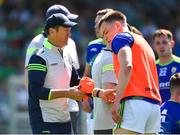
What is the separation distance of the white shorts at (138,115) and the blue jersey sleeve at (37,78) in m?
0.97

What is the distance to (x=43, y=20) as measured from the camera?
1753 centimetres

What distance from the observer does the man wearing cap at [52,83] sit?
320 inches

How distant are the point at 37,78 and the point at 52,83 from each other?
26 cm

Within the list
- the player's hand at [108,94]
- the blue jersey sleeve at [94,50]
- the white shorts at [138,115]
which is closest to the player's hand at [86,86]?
the player's hand at [108,94]

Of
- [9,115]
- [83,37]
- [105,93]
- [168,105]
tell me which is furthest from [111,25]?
[83,37]

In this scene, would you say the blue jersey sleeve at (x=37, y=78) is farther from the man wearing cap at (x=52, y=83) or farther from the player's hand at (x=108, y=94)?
the player's hand at (x=108, y=94)

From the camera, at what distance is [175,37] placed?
17.5 meters

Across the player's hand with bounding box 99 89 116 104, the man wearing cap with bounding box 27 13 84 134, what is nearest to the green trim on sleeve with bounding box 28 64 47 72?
the man wearing cap with bounding box 27 13 84 134

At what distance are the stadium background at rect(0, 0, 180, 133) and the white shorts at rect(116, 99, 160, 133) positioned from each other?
8.48 metres

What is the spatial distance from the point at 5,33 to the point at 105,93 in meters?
10.2

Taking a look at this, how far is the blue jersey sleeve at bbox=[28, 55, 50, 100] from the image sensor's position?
26.7 ft

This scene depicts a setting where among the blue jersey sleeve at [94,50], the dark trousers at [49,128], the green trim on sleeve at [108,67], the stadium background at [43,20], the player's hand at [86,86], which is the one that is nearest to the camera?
the player's hand at [86,86]

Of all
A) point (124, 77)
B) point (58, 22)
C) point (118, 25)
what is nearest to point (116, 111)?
point (124, 77)

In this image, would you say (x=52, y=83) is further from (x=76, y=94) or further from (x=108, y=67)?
(x=108, y=67)
